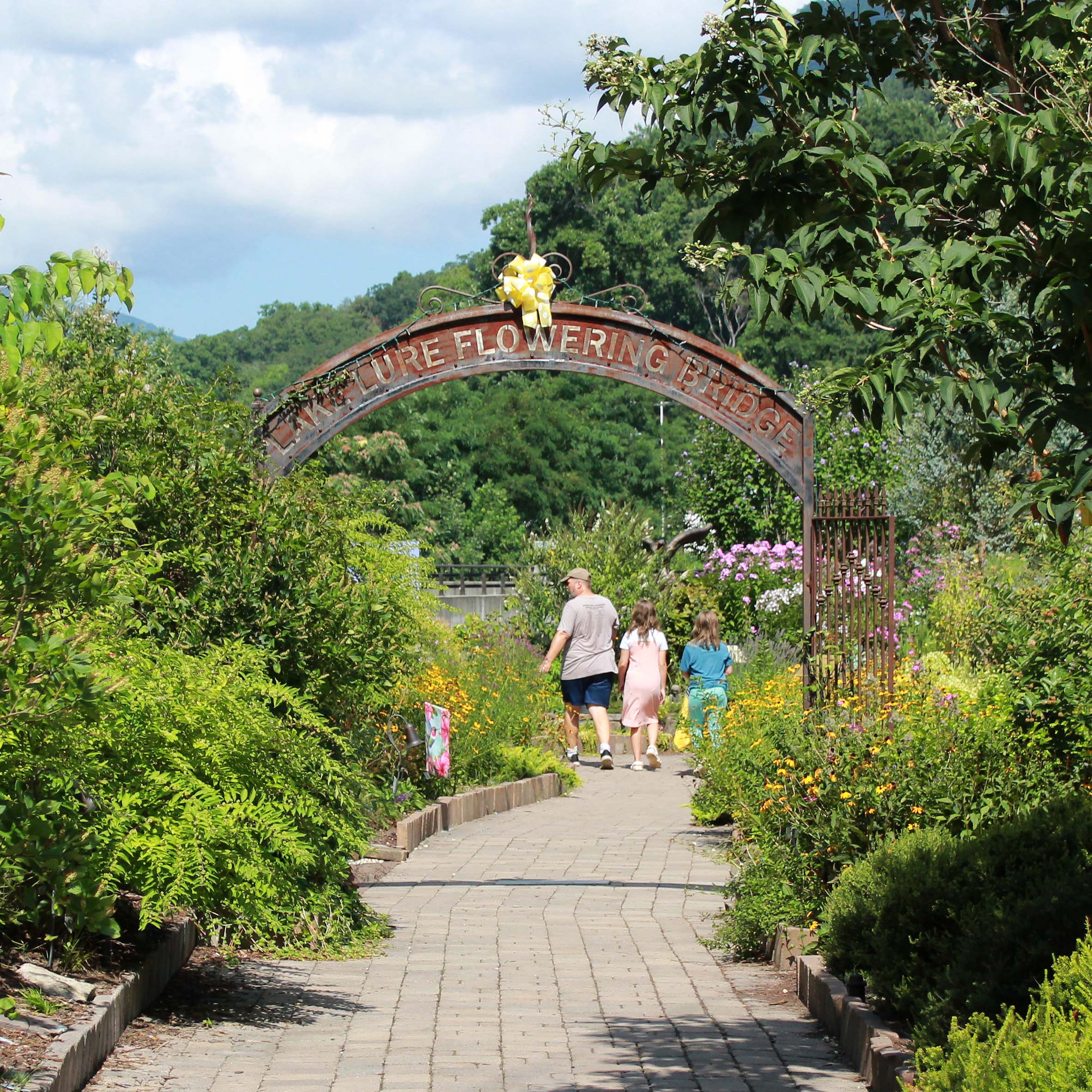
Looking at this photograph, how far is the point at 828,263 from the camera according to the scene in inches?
178

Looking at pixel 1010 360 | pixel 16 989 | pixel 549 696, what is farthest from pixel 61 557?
pixel 549 696

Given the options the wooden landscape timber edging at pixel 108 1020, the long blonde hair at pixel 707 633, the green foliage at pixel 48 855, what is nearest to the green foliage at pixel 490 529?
the long blonde hair at pixel 707 633

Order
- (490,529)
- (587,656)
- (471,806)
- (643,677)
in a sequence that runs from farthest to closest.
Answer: (490,529), (643,677), (587,656), (471,806)

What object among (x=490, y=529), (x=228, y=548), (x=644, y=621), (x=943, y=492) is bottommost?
(x=644, y=621)

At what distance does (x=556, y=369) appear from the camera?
969 cm

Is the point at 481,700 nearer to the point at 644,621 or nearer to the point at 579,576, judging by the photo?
the point at 579,576

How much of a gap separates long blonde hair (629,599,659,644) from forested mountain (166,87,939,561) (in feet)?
86.4

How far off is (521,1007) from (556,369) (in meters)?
4.68

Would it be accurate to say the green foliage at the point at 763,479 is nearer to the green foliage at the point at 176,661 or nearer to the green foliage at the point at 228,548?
the green foliage at the point at 176,661

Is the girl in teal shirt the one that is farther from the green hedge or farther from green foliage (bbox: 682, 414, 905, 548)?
the green hedge

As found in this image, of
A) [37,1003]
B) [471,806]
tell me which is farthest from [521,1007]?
[471,806]

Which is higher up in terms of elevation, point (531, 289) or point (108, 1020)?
point (531, 289)

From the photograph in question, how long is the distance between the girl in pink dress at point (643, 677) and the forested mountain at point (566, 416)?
26.3 metres

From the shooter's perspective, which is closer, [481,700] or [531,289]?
[531,289]
